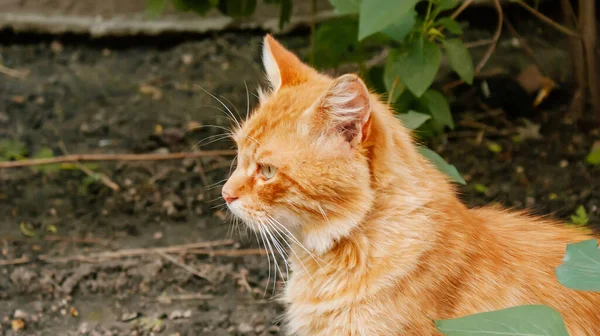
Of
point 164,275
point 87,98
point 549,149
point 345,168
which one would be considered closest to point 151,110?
point 87,98

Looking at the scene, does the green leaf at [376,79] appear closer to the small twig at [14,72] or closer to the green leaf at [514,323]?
the green leaf at [514,323]

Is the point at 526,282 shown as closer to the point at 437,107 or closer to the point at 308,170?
the point at 308,170

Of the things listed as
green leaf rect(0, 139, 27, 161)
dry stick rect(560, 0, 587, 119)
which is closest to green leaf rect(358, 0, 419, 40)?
dry stick rect(560, 0, 587, 119)

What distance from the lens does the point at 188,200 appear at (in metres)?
3.99

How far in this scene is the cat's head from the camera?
2219 millimetres

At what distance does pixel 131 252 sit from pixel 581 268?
230 cm

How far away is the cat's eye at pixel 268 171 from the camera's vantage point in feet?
7.63

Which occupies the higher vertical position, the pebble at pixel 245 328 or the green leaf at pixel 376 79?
the green leaf at pixel 376 79

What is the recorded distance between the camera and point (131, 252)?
3562mm

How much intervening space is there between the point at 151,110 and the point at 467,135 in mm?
1958

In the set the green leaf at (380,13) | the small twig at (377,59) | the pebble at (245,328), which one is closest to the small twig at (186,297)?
the pebble at (245,328)

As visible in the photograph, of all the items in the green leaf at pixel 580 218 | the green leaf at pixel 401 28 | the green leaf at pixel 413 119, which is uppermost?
the green leaf at pixel 401 28

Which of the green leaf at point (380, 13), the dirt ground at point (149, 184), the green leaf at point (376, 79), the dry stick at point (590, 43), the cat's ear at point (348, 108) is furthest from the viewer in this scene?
the dry stick at point (590, 43)

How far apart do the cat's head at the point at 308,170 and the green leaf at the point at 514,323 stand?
599 mm
